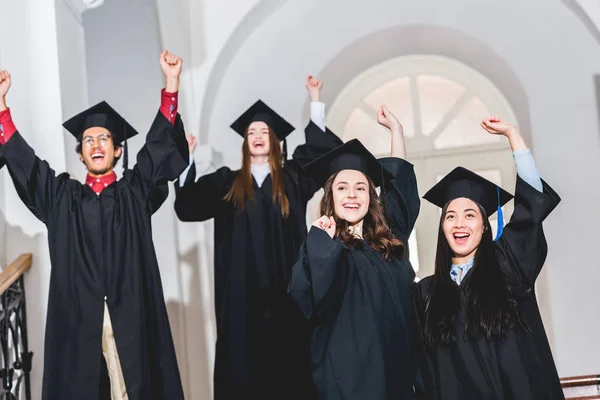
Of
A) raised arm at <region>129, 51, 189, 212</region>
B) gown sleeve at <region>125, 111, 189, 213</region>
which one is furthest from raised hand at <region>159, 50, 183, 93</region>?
gown sleeve at <region>125, 111, 189, 213</region>

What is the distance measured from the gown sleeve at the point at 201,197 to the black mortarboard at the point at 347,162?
4.18 ft

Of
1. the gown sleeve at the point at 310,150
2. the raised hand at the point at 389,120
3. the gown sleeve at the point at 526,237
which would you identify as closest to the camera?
the gown sleeve at the point at 526,237

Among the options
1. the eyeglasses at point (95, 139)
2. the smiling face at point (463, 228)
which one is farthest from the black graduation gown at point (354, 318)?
the eyeglasses at point (95, 139)

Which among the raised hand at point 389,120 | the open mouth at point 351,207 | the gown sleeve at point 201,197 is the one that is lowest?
the open mouth at point 351,207

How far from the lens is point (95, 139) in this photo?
422 cm

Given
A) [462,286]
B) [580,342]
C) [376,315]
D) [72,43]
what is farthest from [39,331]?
[580,342]

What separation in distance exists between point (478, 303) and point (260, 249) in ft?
5.74

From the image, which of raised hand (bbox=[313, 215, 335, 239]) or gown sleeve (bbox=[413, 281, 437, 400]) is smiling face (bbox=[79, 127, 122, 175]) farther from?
gown sleeve (bbox=[413, 281, 437, 400])

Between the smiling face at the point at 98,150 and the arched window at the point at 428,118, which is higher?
the arched window at the point at 428,118

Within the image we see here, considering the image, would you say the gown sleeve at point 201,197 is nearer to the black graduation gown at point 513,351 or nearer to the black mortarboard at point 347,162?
the black mortarboard at point 347,162

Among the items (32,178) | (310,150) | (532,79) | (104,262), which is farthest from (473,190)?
(532,79)

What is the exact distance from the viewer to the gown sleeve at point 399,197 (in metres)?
4.25

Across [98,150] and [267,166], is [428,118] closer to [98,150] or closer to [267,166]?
[267,166]

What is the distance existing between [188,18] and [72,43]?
2.04 m
